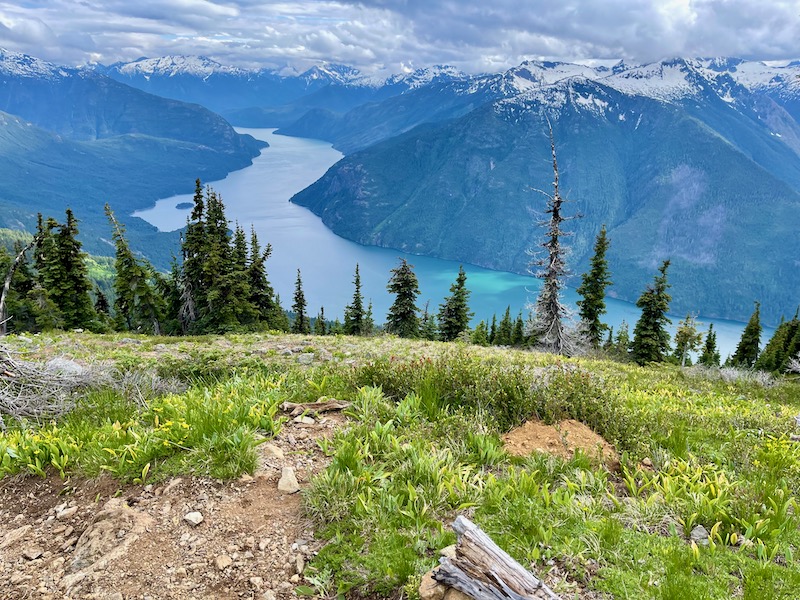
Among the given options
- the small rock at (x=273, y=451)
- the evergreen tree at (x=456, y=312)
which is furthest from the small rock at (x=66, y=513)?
the evergreen tree at (x=456, y=312)

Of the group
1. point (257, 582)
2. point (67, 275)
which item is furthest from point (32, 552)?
point (67, 275)

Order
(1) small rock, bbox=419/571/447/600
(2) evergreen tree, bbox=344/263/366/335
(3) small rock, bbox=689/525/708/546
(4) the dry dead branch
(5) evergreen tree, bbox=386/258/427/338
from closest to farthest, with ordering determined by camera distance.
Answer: (1) small rock, bbox=419/571/447/600 → (3) small rock, bbox=689/525/708/546 → (4) the dry dead branch → (5) evergreen tree, bbox=386/258/427/338 → (2) evergreen tree, bbox=344/263/366/335

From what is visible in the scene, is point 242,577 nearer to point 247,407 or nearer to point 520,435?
point 247,407

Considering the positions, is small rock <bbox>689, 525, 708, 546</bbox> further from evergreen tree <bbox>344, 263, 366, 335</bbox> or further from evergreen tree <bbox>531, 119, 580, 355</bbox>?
evergreen tree <bbox>344, 263, 366, 335</bbox>

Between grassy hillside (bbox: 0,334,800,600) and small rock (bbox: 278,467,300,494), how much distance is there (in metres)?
0.36

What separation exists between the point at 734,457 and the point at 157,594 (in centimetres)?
683

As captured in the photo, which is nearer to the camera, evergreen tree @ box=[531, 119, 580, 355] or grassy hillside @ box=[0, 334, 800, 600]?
grassy hillside @ box=[0, 334, 800, 600]

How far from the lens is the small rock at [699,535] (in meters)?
4.42

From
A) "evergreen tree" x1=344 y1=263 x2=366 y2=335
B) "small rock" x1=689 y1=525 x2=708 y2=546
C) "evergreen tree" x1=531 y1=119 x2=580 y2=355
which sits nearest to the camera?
"small rock" x1=689 y1=525 x2=708 y2=546

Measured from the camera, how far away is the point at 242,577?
4.14 meters

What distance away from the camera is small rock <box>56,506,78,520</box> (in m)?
5.00

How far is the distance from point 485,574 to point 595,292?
44.0 m

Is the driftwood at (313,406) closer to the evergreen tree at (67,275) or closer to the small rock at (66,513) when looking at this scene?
the small rock at (66,513)

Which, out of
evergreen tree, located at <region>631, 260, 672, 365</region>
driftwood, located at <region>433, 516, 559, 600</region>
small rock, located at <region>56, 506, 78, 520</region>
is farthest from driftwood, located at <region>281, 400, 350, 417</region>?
evergreen tree, located at <region>631, 260, 672, 365</region>
